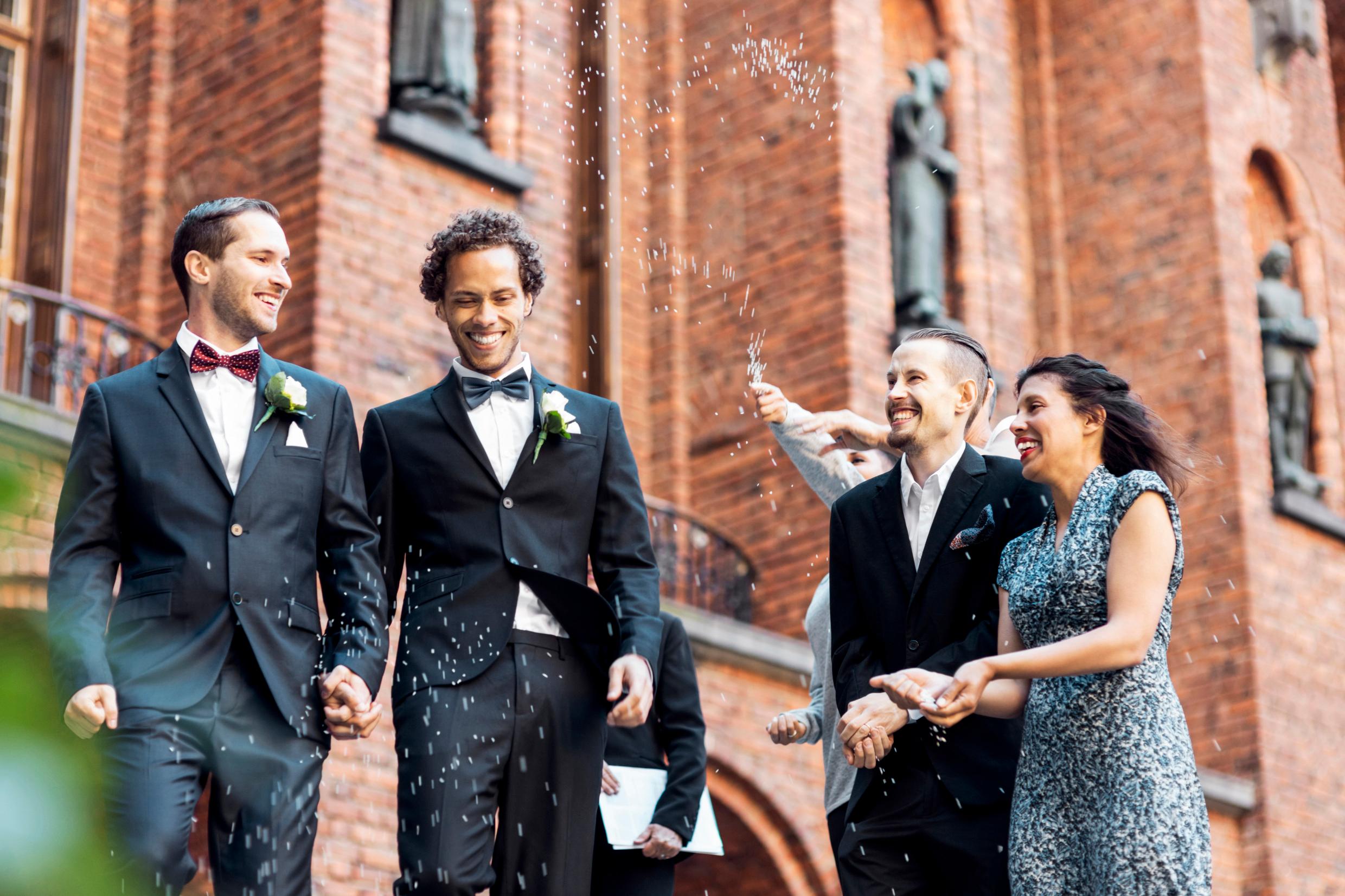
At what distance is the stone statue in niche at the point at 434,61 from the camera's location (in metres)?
10.3

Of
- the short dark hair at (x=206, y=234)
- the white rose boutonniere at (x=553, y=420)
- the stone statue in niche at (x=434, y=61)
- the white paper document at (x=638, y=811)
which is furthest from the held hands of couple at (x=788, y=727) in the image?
the stone statue in niche at (x=434, y=61)

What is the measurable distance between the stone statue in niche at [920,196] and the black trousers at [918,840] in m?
8.81

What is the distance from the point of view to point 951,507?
12.8ft

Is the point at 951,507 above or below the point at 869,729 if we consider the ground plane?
above

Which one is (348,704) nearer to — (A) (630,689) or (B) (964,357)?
(A) (630,689)

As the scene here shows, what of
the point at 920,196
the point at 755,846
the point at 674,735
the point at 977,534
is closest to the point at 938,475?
the point at 977,534

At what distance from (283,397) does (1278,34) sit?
43.4ft

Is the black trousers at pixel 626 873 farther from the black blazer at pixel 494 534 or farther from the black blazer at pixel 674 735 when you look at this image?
the black blazer at pixel 494 534

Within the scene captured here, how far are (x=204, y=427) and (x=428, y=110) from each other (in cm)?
695

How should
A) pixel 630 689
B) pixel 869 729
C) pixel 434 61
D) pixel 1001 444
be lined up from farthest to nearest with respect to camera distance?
pixel 434 61 → pixel 1001 444 → pixel 630 689 → pixel 869 729

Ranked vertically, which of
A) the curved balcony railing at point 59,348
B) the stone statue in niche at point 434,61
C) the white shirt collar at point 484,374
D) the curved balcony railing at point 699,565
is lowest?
the white shirt collar at point 484,374

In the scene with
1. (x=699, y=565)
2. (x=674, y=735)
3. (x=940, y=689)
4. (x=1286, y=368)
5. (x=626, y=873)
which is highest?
(x=1286, y=368)

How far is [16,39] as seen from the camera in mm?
10883

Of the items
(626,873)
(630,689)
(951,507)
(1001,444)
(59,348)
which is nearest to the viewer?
(630,689)
